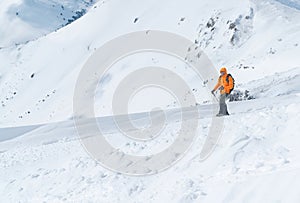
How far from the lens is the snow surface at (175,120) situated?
7945 millimetres

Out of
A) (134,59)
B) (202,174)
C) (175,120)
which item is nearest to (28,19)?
(134,59)

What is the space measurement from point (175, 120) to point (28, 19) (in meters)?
177

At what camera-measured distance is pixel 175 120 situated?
1334 cm

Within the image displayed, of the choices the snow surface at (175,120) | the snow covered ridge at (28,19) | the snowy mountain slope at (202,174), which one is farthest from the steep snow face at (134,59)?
the snow covered ridge at (28,19)

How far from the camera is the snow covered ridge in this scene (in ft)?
553

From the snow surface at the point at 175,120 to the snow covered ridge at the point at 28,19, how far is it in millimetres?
108289

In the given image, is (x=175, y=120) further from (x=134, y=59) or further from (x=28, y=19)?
(x=28, y=19)

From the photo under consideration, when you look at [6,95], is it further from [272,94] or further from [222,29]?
[272,94]

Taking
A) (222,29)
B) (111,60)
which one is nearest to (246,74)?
(222,29)

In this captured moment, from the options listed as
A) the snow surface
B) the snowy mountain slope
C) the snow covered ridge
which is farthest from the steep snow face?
the snow covered ridge

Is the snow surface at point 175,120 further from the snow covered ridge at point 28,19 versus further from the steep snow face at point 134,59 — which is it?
the snow covered ridge at point 28,19

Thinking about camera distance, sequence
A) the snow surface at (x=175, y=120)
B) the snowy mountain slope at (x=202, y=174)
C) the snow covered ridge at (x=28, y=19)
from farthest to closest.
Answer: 1. the snow covered ridge at (x=28, y=19)
2. the snow surface at (x=175, y=120)
3. the snowy mountain slope at (x=202, y=174)

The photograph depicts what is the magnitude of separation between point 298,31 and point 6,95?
51.5 meters

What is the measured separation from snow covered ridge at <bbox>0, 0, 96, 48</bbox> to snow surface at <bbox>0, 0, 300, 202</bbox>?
108m
